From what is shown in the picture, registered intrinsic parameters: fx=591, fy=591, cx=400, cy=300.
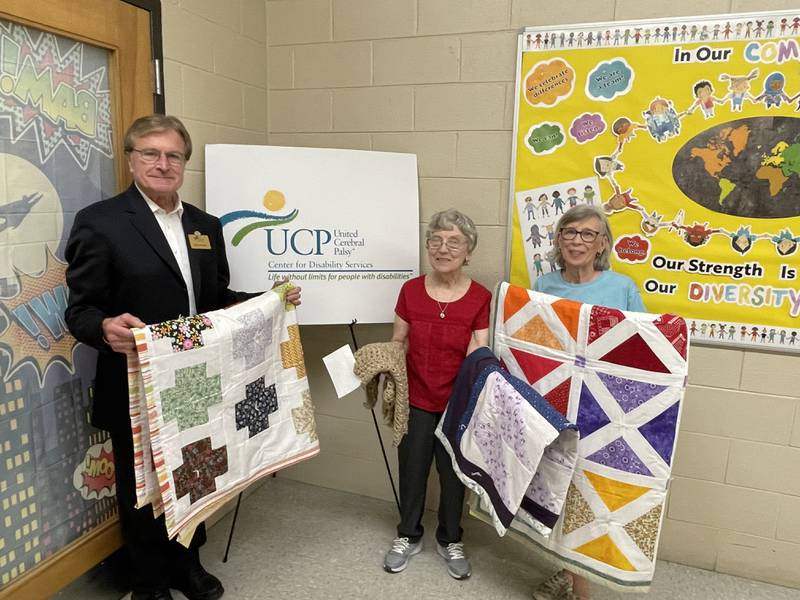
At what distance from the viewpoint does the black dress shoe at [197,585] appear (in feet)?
6.86

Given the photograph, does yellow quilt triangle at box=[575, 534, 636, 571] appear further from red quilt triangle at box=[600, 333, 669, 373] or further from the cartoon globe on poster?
the cartoon globe on poster

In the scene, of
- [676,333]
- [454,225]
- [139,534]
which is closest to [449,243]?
[454,225]

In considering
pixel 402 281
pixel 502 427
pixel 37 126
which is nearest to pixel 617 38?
pixel 402 281

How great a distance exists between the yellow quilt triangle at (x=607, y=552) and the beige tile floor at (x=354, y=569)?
425 millimetres

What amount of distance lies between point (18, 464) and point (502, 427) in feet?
4.83

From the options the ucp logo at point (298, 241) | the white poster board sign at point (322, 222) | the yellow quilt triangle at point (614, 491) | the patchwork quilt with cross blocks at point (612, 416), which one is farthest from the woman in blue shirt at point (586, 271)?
the ucp logo at point (298, 241)

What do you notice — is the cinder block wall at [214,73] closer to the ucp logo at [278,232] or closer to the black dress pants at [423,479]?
the ucp logo at [278,232]

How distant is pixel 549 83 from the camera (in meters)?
2.29

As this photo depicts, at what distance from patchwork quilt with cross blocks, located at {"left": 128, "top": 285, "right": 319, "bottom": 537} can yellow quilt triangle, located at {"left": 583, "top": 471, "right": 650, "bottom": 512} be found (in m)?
0.98

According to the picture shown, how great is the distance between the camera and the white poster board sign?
7.63ft

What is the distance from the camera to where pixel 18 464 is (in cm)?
175

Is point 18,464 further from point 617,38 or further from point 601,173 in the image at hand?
point 617,38

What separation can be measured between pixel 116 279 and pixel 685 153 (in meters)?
1.98

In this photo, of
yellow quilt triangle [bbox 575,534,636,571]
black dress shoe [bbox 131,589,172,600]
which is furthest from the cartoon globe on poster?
black dress shoe [bbox 131,589,172,600]
